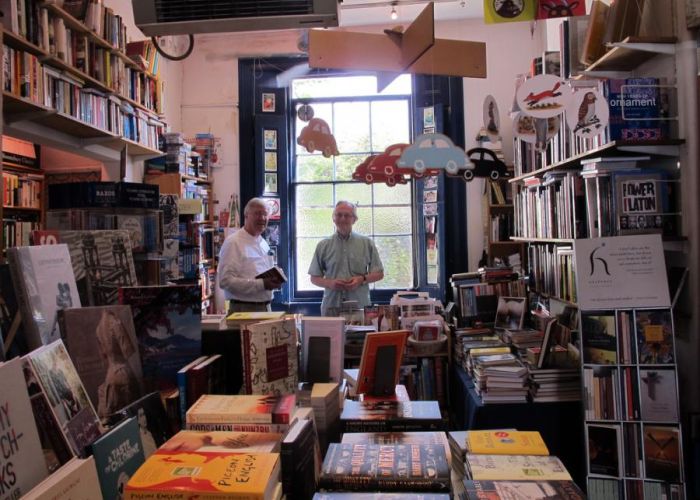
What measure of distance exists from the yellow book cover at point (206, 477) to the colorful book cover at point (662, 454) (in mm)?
2221

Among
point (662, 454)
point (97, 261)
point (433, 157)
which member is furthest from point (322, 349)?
point (662, 454)

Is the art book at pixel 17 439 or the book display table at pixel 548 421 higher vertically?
the art book at pixel 17 439

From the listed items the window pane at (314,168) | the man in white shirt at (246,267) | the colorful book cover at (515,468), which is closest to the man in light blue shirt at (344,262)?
the man in white shirt at (246,267)

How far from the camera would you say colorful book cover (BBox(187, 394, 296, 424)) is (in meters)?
1.22

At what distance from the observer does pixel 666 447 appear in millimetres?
2502

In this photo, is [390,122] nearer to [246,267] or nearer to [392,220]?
[392,220]

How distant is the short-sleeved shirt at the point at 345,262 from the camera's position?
4430mm

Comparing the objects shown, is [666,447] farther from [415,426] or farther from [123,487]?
[123,487]

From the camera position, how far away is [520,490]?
1216 mm

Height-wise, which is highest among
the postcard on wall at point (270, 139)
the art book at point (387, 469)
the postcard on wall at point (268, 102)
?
the postcard on wall at point (268, 102)

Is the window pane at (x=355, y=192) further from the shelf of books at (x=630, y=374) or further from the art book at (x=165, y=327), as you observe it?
the art book at (x=165, y=327)

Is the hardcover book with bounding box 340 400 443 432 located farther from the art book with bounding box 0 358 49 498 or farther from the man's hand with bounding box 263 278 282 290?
the man's hand with bounding box 263 278 282 290

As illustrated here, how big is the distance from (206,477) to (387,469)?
0.42 metres

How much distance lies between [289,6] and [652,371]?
7.45 ft
